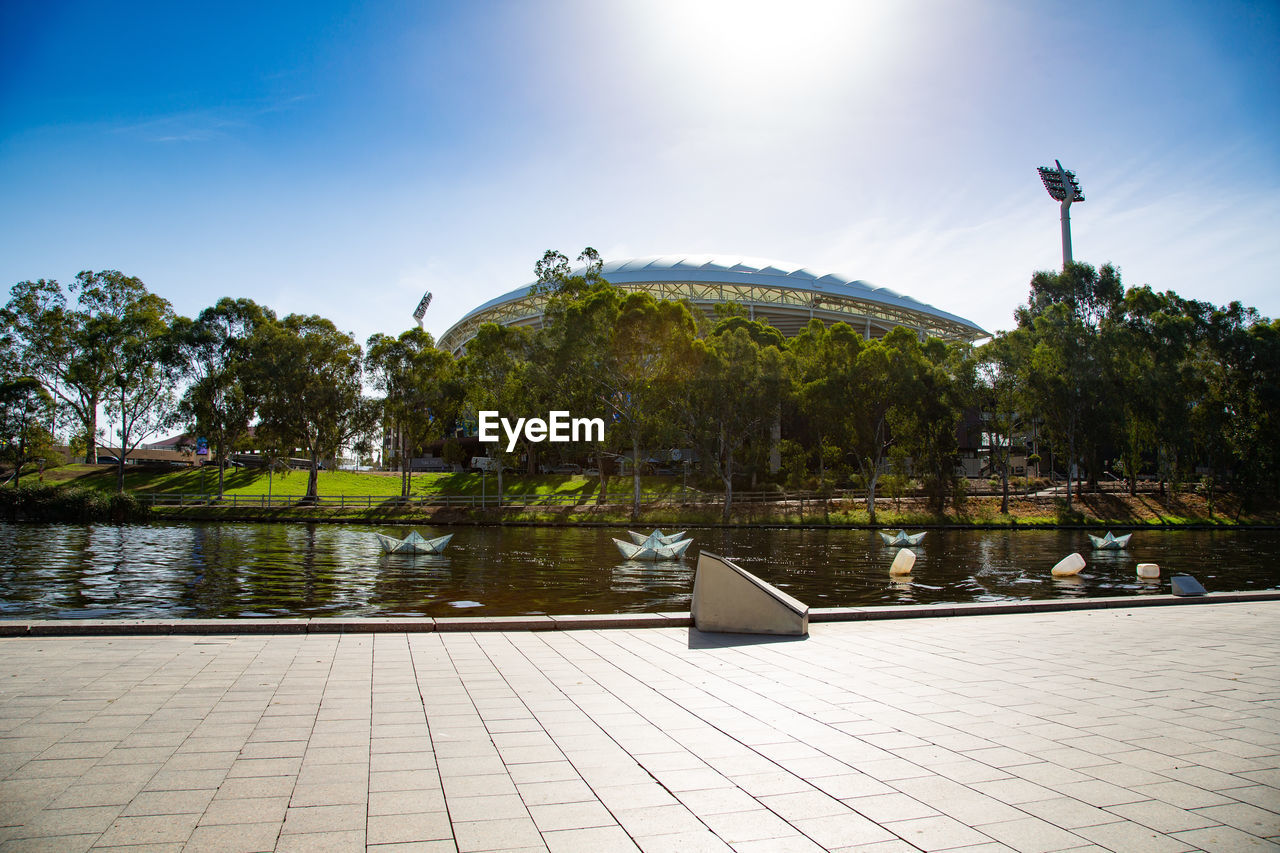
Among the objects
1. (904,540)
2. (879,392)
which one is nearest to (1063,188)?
(879,392)

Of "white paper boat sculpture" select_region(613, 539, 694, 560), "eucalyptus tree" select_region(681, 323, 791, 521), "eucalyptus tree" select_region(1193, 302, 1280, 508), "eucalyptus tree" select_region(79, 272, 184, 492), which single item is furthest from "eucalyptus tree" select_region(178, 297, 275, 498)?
"eucalyptus tree" select_region(1193, 302, 1280, 508)

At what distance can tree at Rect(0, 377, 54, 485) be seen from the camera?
53469mm

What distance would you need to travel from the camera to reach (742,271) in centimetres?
7244

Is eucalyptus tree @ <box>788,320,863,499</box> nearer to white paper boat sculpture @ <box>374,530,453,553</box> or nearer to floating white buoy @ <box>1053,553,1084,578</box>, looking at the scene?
floating white buoy @ <box>1053,553,1084,578</box>

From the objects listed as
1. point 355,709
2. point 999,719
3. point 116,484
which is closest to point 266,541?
point 355,709

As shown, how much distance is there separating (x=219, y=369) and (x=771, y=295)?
Result: 155ft

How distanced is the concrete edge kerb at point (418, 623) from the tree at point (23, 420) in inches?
2276

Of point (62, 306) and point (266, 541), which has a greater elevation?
point (62, 306)

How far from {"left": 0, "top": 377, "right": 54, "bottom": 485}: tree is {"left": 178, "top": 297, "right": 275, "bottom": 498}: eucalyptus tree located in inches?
450

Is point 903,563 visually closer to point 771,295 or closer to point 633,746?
point 633,746

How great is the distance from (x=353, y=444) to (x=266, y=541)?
24.0 m

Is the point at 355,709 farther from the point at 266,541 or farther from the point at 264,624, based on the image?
the point at 266,541

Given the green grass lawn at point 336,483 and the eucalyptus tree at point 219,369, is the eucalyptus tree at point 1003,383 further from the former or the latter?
the eucalyptus tree at point 219,369

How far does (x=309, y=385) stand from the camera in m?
49.6
